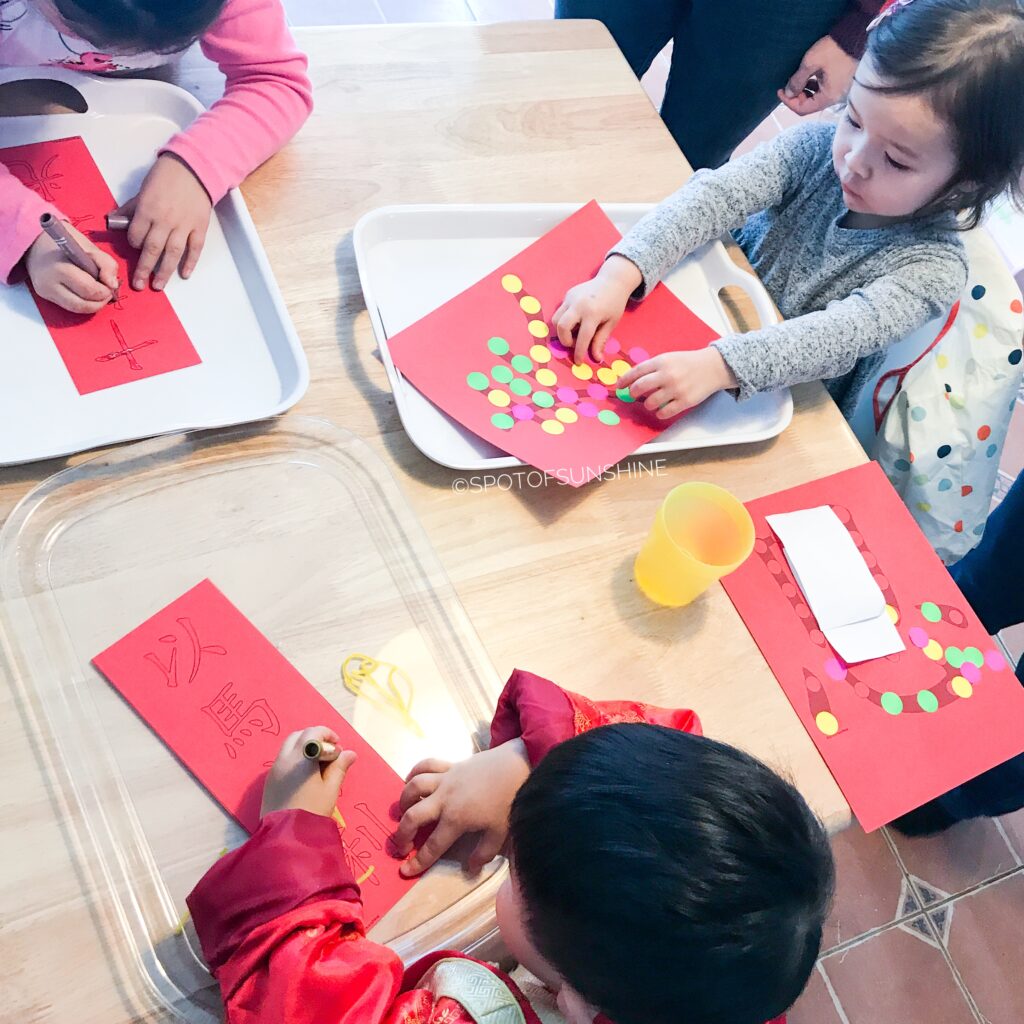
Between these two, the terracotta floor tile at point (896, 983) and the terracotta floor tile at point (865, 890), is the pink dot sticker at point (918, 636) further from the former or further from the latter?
the terracotta floor tile at point (896, 983)

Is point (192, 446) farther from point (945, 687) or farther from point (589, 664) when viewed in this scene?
point (945, 687)

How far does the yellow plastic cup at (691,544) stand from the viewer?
642mm

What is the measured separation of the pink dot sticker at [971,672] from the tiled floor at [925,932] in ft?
2.13

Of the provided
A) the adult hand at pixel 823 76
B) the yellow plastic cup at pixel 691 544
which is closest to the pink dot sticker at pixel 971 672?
the yellow plastic cup at pixel 691 544

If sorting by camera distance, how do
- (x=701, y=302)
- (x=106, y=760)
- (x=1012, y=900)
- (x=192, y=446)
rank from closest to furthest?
(x=106, y=760) → (x=192, y=446) → (x=701, y=302) → (x=1012, y=900)

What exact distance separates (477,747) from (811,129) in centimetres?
77

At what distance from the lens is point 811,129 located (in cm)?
93

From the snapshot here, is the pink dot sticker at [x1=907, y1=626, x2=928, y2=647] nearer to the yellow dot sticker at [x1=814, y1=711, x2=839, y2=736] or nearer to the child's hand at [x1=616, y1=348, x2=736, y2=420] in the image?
the yellow dot sticker at [x1=814, y1=711, x2=839, y2=736]

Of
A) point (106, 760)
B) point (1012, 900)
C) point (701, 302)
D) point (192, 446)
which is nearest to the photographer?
point (106, 760)

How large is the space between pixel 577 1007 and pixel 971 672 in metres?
0.43

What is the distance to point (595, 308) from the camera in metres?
0.79

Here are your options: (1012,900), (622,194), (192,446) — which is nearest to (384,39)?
(622,194)

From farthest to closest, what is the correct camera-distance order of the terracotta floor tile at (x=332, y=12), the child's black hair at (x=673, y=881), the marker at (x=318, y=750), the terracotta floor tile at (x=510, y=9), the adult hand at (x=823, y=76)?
the terracotta floor tile at (x=510, y=9), the terracotta floor tile at (x=332, y=12), the adult hand at (x=823, y=76), the marker at (x=318, y=750), the child's black hair at (x=673, y=881)

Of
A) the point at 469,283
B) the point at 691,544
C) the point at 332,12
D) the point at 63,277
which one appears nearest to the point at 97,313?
the point at 63,277
